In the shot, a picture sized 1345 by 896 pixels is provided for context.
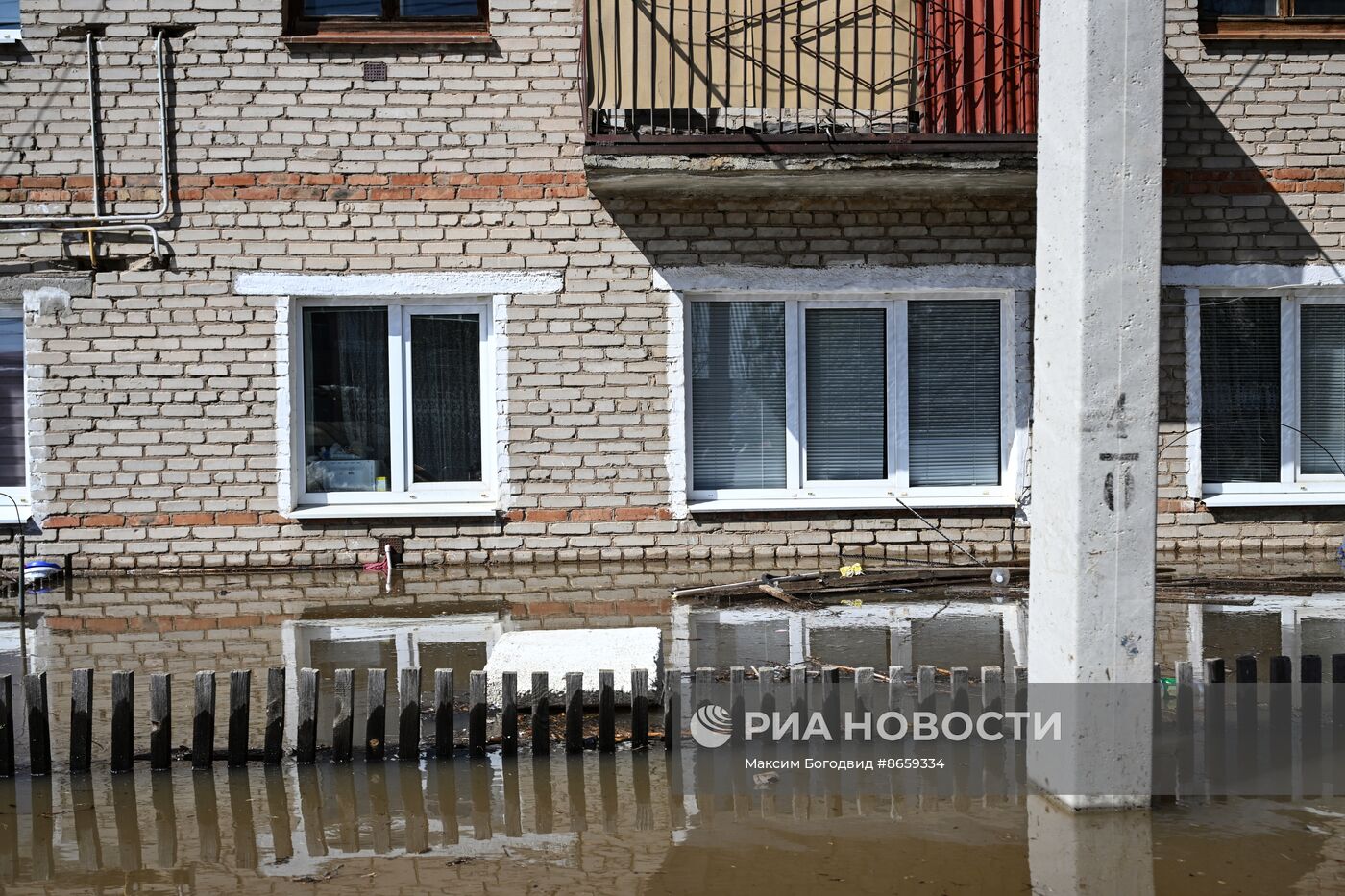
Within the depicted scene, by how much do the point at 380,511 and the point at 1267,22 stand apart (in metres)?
7.24

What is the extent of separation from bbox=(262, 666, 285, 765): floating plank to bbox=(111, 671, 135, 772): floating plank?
1.60ft

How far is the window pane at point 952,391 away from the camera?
31.4 ft

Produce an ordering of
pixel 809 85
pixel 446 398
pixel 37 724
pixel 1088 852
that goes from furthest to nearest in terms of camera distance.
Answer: pixel 446 398 < pixel 809 85 < pixel 37 724 < pixel 1088 852

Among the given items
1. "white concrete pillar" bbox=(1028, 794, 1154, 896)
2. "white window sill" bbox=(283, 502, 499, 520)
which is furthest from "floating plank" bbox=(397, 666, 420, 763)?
"white window sill" bbox=(283, 502, 499, 520)

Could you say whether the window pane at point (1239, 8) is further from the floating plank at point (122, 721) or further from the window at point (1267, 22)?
the floating plank at point (122, 721)

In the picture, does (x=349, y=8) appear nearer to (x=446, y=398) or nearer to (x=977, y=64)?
(x=446, y=398)

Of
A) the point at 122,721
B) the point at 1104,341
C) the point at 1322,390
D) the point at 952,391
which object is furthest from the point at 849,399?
the point at 122,721

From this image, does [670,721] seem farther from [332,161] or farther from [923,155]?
[332,161]

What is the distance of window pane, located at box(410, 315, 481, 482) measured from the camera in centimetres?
933

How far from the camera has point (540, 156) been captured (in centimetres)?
910

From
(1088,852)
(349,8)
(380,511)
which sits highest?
(349,8)

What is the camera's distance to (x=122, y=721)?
185 inches

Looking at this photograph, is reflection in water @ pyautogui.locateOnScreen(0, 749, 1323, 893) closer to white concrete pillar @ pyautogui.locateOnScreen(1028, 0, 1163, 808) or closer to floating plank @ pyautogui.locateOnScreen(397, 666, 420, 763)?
floating plank @ pyautogui.locateOnScreen(397, 666, 420, 763)

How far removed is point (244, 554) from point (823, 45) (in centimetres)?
529
